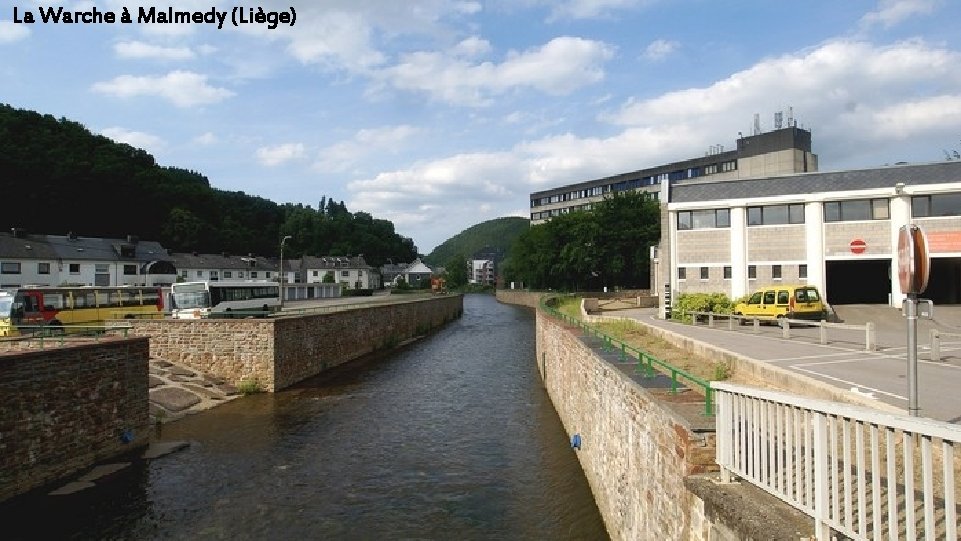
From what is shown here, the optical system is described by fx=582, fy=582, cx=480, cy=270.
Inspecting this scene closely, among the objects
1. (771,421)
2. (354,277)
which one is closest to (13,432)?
(771,421)

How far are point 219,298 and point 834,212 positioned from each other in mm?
36997

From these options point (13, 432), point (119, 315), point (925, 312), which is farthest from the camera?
point (119, 315)

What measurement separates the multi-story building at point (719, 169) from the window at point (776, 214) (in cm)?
2137

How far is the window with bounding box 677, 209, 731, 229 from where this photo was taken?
113ft

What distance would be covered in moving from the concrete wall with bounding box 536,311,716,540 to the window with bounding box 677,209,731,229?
20.5 m

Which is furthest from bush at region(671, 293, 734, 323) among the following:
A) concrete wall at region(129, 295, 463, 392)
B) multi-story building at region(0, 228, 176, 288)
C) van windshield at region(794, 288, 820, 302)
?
multi-story building at region(0, 228, 176, 288)

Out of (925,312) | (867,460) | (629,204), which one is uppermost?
(629,204)

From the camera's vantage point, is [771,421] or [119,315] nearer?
[771,421]

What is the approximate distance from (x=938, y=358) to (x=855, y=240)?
17.8 m

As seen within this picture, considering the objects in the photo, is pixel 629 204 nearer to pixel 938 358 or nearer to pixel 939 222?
pixel 939 222

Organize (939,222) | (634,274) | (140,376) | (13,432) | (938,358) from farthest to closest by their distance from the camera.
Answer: (634,274) → (939,222) → (140,376) → (938,358) → (13,432)

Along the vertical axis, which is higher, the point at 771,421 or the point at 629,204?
the point at 629,204

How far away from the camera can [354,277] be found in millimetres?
125062

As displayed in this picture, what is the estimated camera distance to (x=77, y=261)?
208 ft
